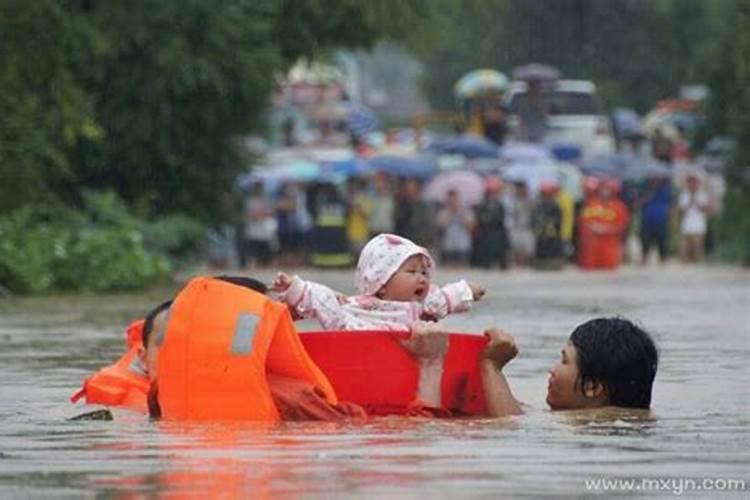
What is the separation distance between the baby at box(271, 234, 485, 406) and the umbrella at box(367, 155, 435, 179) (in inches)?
1485

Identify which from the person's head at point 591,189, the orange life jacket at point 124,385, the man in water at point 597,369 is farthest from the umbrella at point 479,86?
the man in water at point 597,369

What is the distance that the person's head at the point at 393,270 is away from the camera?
531 inches

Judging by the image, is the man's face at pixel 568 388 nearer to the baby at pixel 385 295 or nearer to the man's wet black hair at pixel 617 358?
the man's wet black hair at pixel 617 358

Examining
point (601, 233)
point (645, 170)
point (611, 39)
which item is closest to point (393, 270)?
point (601, 233)

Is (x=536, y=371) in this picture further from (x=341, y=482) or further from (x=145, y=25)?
(x=145, y=25)

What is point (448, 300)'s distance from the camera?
13.6m

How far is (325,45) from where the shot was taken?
36.1m

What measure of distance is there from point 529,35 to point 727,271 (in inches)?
1689

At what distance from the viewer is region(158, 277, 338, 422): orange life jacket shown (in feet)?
43.1

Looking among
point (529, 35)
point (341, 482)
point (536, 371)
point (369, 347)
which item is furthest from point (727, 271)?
point (529, 35)

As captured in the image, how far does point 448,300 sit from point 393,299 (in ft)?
0.80

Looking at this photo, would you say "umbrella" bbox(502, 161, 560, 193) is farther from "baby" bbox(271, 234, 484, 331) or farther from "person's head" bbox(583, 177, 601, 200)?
"baby" bbox(271, 234, 484, 331)

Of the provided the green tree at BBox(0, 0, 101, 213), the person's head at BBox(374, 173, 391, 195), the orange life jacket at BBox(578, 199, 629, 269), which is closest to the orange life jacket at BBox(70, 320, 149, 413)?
the green tree at BBox(0, 0, 101, 213)

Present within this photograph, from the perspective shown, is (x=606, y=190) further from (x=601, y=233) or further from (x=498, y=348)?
(x=498, y=348)
